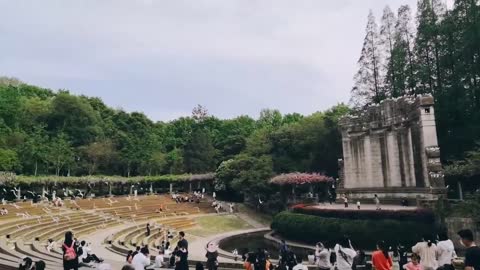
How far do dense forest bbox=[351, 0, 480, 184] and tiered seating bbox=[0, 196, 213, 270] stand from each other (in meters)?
21.1

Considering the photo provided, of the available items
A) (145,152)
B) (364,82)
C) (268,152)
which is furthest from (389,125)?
(145,152)

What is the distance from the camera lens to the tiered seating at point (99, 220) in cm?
2598

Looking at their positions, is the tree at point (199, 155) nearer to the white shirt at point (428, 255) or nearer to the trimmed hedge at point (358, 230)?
the trimmed hedge at point (358, 230)

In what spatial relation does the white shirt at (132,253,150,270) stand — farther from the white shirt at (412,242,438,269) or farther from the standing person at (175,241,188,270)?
the white shirt at (412,242,438,269)

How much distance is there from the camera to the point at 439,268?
9.25m

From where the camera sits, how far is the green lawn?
3659 cm

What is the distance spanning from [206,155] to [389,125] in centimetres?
3321

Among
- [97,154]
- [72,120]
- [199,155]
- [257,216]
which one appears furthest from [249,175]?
[72,120]

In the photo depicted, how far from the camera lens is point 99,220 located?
118 feet

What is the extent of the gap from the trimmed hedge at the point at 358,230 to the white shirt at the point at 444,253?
1614 centimetres

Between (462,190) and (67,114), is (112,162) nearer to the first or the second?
(67,114)

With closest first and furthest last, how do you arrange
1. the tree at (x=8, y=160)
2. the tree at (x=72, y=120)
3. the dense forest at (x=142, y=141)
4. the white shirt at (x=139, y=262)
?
the white shirt at (x=139, y=262), the dense forest at (x=142, y=141), the tree at (x=8, y=160), the tree at (x=72, y=120)

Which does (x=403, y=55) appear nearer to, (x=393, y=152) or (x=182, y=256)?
(x=393, y=152)

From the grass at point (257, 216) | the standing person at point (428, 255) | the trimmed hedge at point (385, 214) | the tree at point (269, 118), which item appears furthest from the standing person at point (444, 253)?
the tree at point (269, 118)
